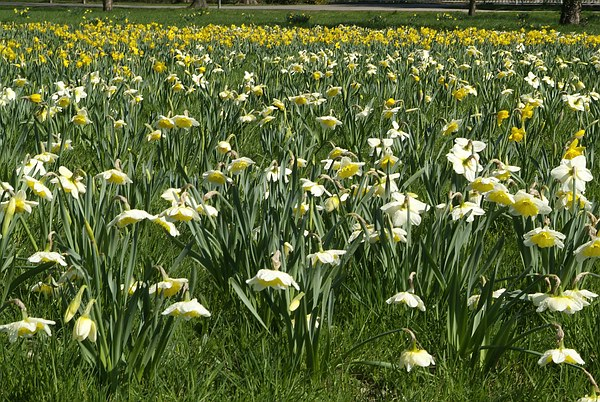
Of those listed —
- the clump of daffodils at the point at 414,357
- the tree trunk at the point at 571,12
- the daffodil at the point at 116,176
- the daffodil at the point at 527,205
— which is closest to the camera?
the clump of daffodils at the point at 414,357

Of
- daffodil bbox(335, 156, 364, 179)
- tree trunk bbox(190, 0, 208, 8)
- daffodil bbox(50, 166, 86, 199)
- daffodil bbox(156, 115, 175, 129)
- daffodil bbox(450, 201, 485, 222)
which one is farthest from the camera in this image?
tree trunk bbox(190, 0, 208, 8)

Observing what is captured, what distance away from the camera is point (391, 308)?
92.1 inches

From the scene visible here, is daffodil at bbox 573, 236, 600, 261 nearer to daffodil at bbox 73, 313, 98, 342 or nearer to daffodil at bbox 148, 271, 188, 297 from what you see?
daffodil at bbox 148, 271, 188, 297

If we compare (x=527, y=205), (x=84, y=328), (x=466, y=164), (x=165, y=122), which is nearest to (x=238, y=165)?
(x=165, y=122)

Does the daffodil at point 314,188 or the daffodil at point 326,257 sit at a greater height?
the daffodil at point 314,188

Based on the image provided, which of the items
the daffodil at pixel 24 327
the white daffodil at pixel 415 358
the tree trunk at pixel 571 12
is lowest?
the white daffodil at pixel 415 358

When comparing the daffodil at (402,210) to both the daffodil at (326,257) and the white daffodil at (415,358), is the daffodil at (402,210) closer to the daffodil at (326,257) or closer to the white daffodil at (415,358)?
the daffodil at (326,257)

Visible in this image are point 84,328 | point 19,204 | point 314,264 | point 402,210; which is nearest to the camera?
point 84,328

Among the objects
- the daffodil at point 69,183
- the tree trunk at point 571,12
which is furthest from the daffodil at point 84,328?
the tree trunk at point 571,12

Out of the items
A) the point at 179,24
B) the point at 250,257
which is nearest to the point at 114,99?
the point at 250,257

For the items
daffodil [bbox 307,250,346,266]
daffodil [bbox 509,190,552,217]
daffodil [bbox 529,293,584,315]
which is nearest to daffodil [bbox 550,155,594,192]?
daffodil [bbox 509,190,552,217]

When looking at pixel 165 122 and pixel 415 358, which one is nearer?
pixel 415 358

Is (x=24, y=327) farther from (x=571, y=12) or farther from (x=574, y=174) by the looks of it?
(x=571, y=12)

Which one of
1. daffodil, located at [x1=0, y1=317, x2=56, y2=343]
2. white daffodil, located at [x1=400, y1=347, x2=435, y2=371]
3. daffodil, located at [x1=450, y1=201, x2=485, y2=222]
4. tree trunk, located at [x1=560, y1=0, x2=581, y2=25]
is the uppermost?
tree trunk, located at [x1=560, y1=0, x2=581, y2=25]
